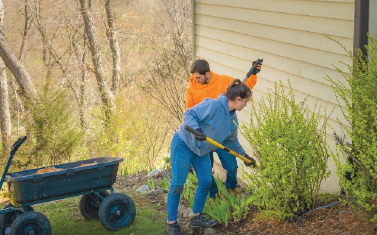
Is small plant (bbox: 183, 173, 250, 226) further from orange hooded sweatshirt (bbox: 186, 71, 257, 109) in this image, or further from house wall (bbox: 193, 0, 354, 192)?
orange hooded sweatshirt (bbox: 186, 71, 257, 109)

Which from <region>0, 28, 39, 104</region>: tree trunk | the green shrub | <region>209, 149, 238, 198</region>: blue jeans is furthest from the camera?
<region>0, 28, 39, 104</region>: tree trunk

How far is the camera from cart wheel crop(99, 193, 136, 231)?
5504mm

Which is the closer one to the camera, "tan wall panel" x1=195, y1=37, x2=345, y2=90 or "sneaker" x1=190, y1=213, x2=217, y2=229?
"tan wall panel" x1=195, y1=37, x2=345, y2=90

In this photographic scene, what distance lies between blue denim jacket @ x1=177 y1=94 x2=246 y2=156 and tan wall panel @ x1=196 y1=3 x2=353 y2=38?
1.21m

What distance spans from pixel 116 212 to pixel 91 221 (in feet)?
2.08

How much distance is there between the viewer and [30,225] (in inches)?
204

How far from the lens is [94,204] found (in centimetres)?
610

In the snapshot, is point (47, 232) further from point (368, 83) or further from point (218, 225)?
point (368, 83)

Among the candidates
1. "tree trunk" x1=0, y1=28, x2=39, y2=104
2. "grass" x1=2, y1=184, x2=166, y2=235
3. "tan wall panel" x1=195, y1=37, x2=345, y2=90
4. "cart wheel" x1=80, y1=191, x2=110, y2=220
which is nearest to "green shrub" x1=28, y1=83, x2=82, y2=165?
"grass" x1=2, y1=184, x2=166, y2=235

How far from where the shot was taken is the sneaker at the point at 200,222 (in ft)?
17.1

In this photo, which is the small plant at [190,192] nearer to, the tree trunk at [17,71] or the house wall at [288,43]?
the house wall at [288,43]

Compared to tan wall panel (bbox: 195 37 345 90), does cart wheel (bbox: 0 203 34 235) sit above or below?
below

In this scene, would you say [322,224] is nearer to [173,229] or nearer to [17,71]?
[173,229]

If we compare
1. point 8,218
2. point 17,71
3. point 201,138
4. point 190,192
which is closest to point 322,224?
point 201,138
